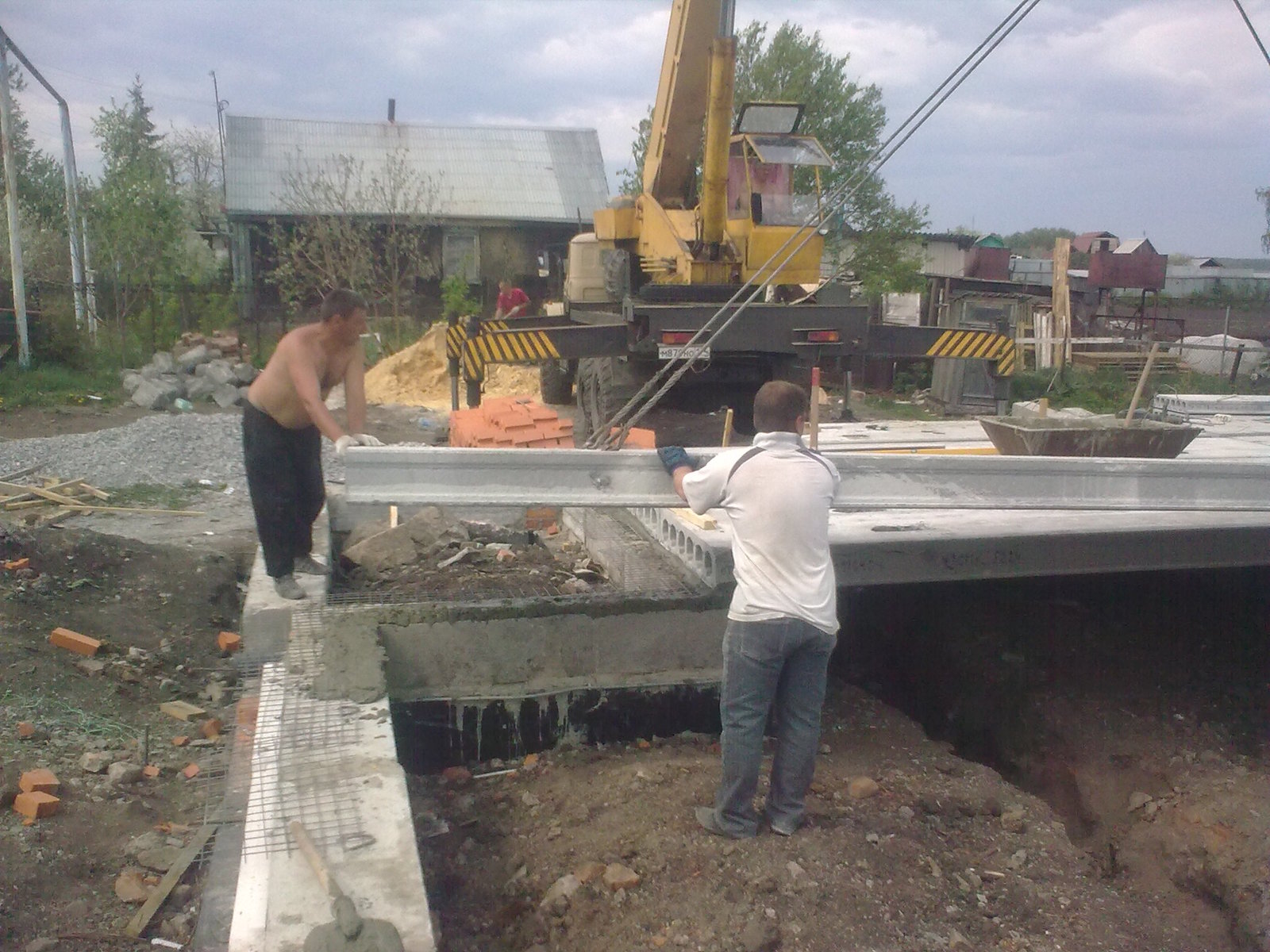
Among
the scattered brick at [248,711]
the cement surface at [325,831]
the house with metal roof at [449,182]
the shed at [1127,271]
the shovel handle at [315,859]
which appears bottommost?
the scattered brick at [248,711]

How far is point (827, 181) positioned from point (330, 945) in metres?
23.2

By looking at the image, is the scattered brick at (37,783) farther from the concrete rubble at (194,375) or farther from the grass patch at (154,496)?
the concrete rubble at (194,375)

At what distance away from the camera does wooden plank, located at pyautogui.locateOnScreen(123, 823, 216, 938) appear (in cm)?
330

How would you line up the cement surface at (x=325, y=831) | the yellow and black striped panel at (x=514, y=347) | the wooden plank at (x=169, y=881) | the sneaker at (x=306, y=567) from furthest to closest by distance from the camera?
the yellow and black striped panel at (x=514, y=347), the sneaker at (x=306, y=567), the wooden plank at (x=169, y=881), the cement surface at (x=325, y=831)

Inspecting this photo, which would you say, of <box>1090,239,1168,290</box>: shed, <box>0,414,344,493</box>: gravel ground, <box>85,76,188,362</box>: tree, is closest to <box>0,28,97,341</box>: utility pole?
<box>85,76,188,362</box>: tree

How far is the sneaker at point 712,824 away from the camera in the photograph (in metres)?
3.45

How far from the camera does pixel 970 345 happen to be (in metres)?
9.70

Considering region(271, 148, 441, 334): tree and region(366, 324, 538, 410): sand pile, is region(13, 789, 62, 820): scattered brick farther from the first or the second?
region(271, 148, 441, 334): tree

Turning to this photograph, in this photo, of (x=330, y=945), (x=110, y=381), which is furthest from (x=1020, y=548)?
(x=110, y=381)

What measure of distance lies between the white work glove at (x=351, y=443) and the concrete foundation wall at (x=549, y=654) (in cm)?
93

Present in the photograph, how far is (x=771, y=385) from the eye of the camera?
325 centimetres

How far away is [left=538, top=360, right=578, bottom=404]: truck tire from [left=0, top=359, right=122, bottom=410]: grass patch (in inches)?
243

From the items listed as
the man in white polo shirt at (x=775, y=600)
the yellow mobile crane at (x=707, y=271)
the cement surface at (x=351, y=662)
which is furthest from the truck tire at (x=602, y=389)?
the man in white polo shirt at (x=775, y=600)

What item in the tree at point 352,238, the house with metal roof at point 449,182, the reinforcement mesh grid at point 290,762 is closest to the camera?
the reinforcement mesh grid at point 290,762
